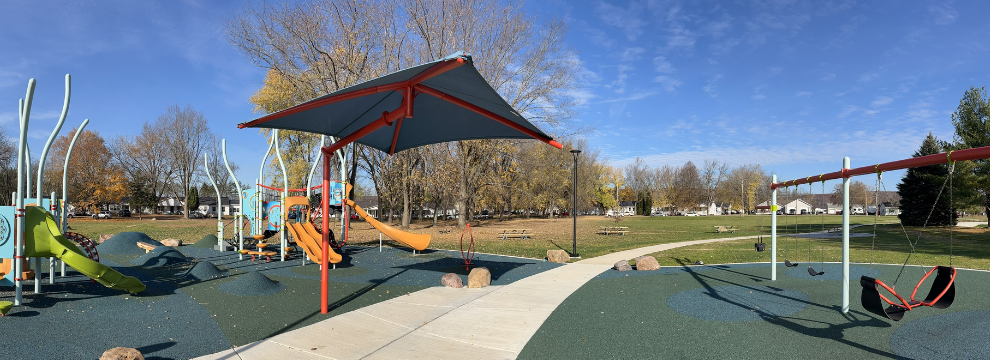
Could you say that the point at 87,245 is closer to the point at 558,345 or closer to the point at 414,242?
the point at 414,242

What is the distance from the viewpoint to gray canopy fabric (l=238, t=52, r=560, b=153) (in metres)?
5.75

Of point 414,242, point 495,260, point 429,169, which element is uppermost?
point 429,169

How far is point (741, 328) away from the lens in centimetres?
595

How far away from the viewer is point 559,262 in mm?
13242

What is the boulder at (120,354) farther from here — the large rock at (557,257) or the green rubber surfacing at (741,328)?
the large rock at (557,257)

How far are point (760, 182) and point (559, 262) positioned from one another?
9180 cm

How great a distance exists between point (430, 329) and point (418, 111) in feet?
13.4

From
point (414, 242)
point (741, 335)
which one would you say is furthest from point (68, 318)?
point (741, 335)

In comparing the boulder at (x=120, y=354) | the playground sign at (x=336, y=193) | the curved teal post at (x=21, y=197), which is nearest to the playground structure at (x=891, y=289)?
the boulder at (x=120, y=354)

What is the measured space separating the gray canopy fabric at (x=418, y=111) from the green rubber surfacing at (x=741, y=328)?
277 centimetres

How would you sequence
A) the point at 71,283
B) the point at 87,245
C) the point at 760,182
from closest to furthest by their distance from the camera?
1. the point at 71,283
2. the point at 87,245
3. the point at 760,182

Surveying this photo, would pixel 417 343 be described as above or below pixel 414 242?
below

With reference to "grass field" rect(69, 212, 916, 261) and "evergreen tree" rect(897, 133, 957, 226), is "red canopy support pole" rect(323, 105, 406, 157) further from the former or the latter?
"evergreen tree" rect(897, 133, 957, 226)

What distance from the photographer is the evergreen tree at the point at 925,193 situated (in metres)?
30.2
